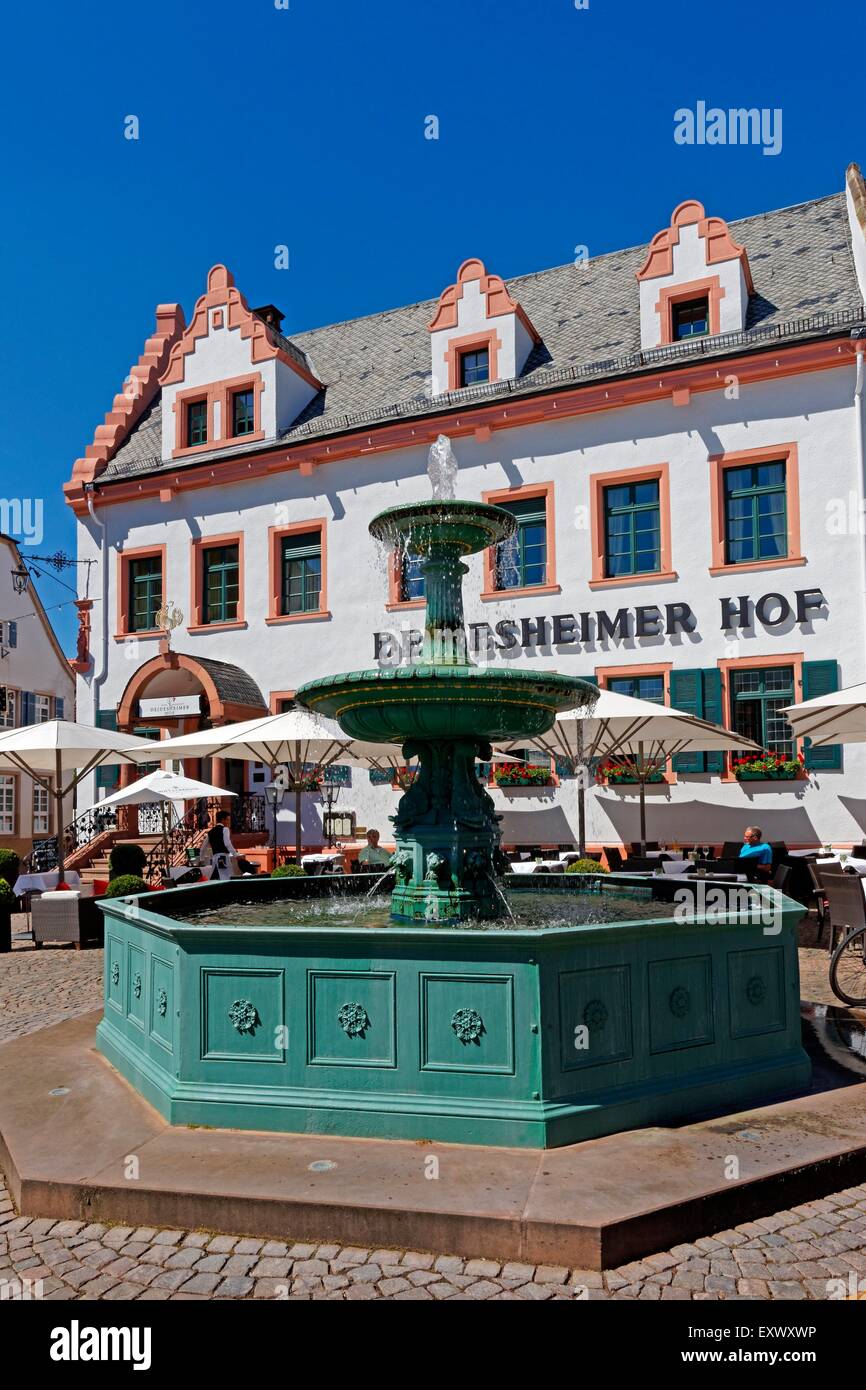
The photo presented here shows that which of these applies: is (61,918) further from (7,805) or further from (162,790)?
(7,805)

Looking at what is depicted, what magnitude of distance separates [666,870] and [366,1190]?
983cm

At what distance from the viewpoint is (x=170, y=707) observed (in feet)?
72.3

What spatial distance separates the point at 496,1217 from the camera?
13.1 ft

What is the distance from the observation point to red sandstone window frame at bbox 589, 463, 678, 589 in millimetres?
18625

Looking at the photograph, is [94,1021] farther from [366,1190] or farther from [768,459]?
[768,459]

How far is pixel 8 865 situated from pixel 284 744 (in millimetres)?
5199

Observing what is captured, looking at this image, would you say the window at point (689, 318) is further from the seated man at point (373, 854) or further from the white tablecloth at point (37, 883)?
the white tablecloth at point (37, 883)

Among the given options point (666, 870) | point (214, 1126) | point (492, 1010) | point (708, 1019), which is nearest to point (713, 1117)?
point (708, 1019)

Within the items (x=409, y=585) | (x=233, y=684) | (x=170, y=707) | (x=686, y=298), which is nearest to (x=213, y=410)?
(x=233, y=684)

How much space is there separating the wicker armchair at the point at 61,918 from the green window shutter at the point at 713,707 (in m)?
10.3

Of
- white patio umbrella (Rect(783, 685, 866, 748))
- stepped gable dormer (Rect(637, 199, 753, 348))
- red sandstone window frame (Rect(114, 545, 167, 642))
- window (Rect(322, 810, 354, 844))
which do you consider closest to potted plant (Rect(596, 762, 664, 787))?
white patio umbrella (Rect(783, 685, 866, 748))

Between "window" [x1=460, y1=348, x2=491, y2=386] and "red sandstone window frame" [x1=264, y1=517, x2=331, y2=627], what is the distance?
4.22 meters

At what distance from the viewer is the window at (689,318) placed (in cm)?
1952

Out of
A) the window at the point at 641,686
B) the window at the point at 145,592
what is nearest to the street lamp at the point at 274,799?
the window at the point at 145,592
